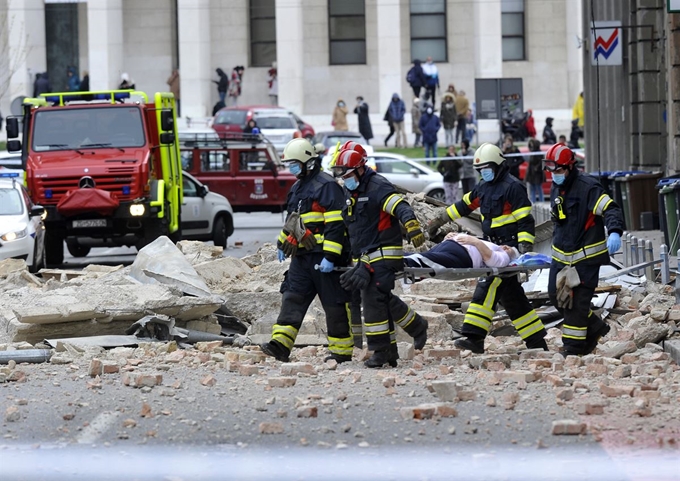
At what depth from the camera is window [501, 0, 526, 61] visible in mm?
56312

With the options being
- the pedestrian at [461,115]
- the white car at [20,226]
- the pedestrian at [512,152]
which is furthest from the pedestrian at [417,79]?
the white car at [20,226]

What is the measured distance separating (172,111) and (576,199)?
12208 millimetres

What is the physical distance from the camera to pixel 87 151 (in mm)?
22188

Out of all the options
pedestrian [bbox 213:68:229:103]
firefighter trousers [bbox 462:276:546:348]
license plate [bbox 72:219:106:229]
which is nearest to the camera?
firefighter trousers [bbox 462:276:546:348]

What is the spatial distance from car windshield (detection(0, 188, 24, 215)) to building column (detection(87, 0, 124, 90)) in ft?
108

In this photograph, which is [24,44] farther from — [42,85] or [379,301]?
[379,301]

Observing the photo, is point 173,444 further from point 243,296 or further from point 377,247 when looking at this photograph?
point 243,296

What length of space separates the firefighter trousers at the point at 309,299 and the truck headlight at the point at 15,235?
9058mm

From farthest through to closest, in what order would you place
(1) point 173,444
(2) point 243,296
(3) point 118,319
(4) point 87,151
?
(4) point 87,151
(2) point 243,296
(3) point 118,319
(1) point 173,444

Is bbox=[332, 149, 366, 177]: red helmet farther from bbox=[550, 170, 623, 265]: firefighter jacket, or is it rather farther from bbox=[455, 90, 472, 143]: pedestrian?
bbox=[455, 90, 472, 143]: pedestrian

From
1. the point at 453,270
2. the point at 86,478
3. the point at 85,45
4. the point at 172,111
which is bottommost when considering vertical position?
the point at 86,478

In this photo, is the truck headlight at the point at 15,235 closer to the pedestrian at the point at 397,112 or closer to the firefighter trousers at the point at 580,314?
the firefighter trousers at the point at 580,314

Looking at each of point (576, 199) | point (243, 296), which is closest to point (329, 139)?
point (243, 296)

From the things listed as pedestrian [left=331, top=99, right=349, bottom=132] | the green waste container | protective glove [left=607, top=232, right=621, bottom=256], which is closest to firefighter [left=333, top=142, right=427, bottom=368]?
protective glove [left=607, top=232, right=621, bottom=256]
